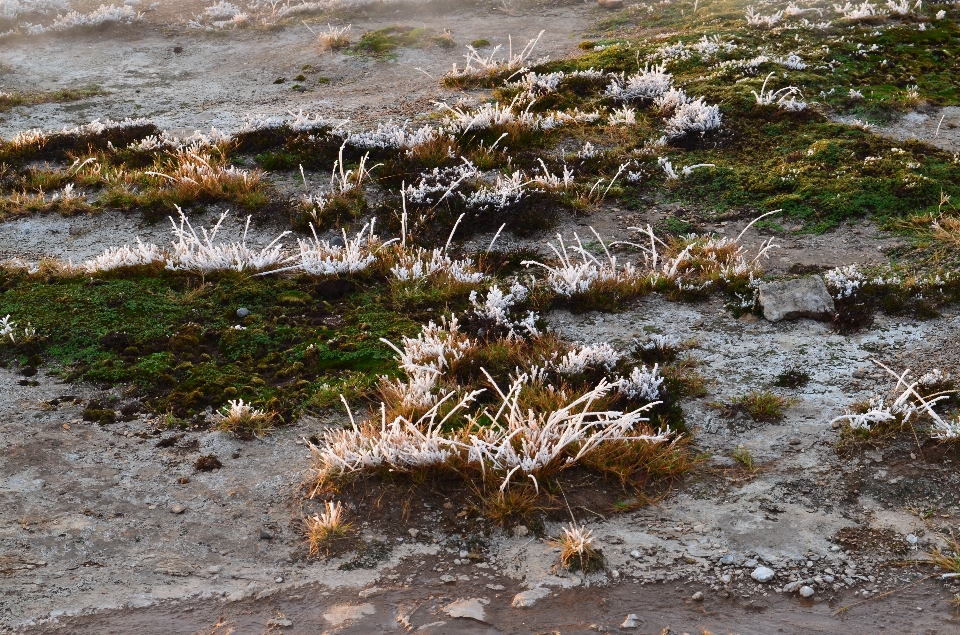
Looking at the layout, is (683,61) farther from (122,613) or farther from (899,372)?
(122,613)

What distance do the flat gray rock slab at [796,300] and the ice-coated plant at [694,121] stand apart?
4.12 m

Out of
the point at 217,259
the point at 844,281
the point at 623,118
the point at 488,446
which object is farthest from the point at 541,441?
the point at 623,118

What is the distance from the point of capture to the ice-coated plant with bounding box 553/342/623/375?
5781 mm

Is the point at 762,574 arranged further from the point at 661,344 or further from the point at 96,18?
the point at 96,18

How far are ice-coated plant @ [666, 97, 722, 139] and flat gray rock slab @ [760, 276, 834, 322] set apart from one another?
4119 mm

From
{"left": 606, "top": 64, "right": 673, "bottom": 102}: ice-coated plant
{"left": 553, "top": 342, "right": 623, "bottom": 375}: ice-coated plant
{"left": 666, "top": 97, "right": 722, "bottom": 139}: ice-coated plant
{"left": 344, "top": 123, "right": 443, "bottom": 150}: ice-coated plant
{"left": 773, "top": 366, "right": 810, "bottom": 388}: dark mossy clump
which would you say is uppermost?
{"left": 606, "top": 64, "right": 673, "bottom": 102}: ice-coated plant

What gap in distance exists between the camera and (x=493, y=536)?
443cm

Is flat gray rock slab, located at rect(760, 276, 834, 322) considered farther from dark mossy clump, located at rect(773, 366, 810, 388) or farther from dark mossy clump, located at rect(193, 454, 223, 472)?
dark mossy clump, located at rect(193, 454, 223, 472)

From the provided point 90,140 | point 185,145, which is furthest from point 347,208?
point 90,140

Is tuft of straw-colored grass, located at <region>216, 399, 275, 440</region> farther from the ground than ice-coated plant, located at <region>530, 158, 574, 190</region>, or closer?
closer

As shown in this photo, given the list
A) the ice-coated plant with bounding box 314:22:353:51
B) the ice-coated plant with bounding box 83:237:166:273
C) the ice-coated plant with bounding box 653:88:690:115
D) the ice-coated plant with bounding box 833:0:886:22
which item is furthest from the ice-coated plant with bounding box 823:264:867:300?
the ice-coated plant with bounding box 314:22:353:51

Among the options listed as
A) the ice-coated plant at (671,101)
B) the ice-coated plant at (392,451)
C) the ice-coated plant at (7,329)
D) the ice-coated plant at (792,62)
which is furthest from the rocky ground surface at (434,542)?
the ice-coated plant at (792,62)

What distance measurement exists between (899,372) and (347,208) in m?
6.00

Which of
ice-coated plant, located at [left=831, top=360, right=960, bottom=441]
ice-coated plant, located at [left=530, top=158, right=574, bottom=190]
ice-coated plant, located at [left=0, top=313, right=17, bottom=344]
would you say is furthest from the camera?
ice-coated plant, located at [left=530, top=158, right=574, bottom=190]
